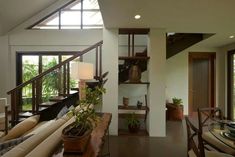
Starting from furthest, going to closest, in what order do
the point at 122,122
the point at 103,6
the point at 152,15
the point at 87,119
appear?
the point at 122,122 → the point at 152,15 → the point at 103,6 → the point at 87,119

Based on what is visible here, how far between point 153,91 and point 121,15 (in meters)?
1.92

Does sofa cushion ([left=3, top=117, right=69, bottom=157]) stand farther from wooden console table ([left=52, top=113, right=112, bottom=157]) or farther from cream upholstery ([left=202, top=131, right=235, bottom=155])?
cream upholstery ([left=202, top=131, right=235, bottom=155])

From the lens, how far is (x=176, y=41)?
5.94 meters

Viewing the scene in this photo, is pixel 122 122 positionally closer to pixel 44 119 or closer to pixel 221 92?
pixel 44 119

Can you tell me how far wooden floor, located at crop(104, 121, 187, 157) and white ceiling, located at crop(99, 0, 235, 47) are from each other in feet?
8.30

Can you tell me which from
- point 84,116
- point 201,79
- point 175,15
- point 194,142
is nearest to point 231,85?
point 201,79

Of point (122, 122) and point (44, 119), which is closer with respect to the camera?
point (44, 119)

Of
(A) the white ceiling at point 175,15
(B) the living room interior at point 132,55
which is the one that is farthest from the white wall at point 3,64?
(A) the white ceiling at point 175,15

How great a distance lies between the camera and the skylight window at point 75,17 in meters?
7.32

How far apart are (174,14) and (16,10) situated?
495 centimetres

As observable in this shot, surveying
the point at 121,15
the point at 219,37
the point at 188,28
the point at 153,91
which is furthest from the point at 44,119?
the point at 219,37

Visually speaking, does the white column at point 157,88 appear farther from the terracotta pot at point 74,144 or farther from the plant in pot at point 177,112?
the terracotta pot at point 74,144

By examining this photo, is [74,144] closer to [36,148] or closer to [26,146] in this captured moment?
[36,148]

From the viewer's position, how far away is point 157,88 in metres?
5.01
